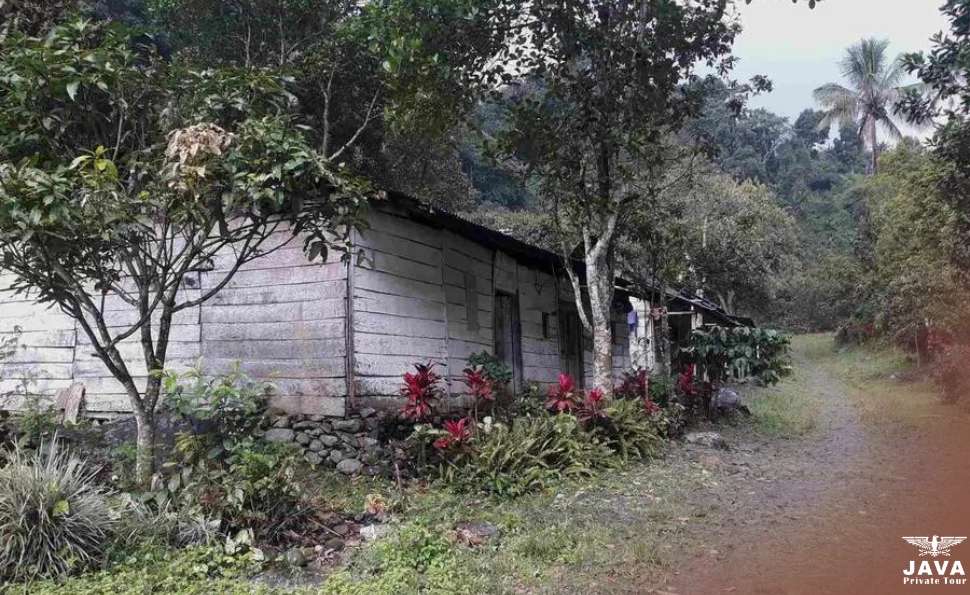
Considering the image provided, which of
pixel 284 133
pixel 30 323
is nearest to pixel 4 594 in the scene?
pixel 284 133

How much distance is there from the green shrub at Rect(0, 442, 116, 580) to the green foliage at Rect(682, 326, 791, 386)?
11.6m

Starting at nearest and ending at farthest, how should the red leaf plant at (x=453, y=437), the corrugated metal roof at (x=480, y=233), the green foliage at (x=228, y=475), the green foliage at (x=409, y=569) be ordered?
the green foliage at (x=409, y=569), the green foliage at (x=228, y=475), the red leaf plant at (x=453, y=437), the corrugated metal roof at (x=480, y=233)

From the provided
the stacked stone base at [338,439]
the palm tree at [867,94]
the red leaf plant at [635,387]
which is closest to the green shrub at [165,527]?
the stacked stone base at [338,439]

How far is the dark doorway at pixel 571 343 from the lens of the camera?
14.4 m

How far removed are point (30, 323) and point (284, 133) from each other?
710cm

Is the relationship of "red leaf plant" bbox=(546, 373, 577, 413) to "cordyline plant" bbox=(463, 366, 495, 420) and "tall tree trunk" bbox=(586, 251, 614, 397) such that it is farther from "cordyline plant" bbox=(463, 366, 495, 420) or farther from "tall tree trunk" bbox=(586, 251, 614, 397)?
"tall tree trunk" bbox=(586, 251, 614, 397)

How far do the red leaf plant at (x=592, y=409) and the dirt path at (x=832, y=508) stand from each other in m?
1.47

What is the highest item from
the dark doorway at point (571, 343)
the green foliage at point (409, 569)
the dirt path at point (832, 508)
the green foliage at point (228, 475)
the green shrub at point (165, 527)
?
the dark doorway at point (571, 343)

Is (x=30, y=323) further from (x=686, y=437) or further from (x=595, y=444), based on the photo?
(x=686, y=437)

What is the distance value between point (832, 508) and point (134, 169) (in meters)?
7.22

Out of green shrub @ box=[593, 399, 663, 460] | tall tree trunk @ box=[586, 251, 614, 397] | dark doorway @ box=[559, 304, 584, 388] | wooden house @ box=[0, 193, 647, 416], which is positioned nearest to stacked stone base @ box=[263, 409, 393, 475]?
wooden house @ box=[0, 193, 647, 416]

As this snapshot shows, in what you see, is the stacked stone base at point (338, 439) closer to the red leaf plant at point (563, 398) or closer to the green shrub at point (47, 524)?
the red leaf plant at point (563, 398)

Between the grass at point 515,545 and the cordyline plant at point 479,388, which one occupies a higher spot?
the cordyline plant at point 479,388

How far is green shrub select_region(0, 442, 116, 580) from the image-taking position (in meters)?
4.89
